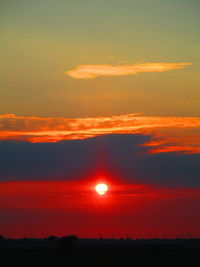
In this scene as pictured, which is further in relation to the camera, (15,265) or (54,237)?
(54,237)

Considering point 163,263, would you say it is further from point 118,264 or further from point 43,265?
point 43,265

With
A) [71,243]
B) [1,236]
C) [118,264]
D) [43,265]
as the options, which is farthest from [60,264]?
[1,236]

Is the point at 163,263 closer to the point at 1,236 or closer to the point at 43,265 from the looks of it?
the point at 43,265

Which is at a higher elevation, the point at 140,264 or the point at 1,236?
the point at 1,236

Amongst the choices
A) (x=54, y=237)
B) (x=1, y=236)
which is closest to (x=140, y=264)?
(x=54, y=237)

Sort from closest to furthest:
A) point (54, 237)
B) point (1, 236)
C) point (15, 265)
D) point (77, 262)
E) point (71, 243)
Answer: point (15, 265) < point (77, 262) < point (71, 243) < point (54, 237) < point (1, 236)

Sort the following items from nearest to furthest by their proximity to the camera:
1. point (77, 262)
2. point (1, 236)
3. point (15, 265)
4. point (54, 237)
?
point (15, 265) → point (77, 262) → point (54, 237) → point (1, 236)

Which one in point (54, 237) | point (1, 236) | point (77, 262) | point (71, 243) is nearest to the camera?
point (77, 262)

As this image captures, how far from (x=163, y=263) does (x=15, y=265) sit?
1673 centimetres

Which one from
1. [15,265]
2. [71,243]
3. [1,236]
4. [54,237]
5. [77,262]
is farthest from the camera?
[1,236]

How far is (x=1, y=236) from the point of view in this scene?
184625 millimetres

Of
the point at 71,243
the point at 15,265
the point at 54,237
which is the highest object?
the point at 54,237

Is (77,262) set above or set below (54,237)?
below

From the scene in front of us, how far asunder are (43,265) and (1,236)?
124975 millimetres
